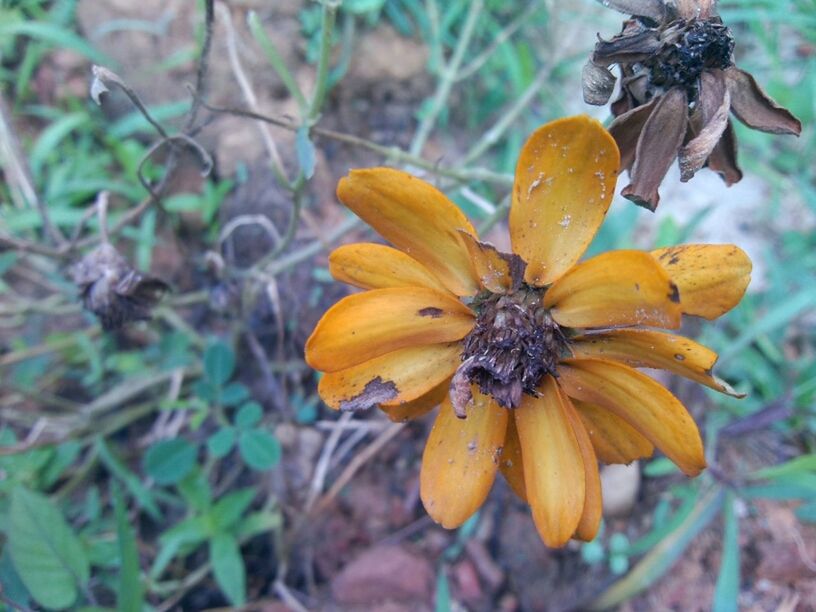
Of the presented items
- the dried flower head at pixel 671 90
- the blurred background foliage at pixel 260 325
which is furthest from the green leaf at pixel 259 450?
the dried flower head at pixel 671 90

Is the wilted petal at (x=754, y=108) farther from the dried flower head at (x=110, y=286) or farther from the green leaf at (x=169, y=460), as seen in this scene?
the green leaf at (x=169, y=460)

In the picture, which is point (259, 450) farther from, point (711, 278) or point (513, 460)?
point (711, 278)

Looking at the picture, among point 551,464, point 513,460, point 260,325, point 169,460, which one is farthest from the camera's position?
point 260,325

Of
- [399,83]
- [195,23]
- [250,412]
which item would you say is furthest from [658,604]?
[195,23]

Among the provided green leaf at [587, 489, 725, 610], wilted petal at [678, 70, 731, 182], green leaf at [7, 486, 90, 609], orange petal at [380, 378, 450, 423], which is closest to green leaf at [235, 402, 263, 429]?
green leaf at [7, 486, 90, 609]

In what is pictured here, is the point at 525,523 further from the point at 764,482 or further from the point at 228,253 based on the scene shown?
the point at 228,253

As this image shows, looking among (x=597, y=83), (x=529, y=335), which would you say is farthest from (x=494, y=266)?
(x=597, y=83)

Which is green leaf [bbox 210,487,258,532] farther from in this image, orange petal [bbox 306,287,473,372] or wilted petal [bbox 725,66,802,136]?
wilted petal [bbox 725,66,802,136]
